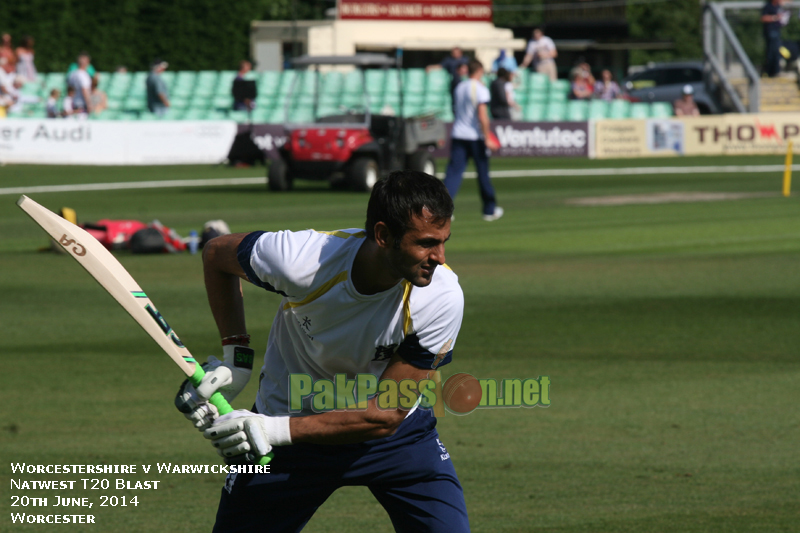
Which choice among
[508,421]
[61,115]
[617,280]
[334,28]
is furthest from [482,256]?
[334,28]

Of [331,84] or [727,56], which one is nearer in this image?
[331,84]

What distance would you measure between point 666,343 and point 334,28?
35.6 meters

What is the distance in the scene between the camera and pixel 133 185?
2364cm

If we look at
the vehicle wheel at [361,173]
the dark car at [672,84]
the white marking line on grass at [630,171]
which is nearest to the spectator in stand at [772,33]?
the dark car at [672,84]

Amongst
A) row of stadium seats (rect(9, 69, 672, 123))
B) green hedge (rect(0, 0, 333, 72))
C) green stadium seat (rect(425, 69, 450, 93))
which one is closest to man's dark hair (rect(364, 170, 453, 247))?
row of stadium seats (rect(9, 69, 672, 123))

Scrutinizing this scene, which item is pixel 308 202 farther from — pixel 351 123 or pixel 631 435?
pixel 631 435

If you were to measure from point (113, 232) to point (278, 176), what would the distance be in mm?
8409

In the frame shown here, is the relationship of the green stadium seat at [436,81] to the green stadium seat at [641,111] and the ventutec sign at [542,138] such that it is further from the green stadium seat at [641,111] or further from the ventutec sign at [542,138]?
the green stadium seat at [641,111]

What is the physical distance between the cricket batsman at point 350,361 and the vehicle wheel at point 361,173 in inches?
693

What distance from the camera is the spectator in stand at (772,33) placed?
32969mm

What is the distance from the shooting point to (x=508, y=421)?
7.09 m

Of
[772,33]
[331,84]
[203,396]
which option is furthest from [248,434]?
[772,33]

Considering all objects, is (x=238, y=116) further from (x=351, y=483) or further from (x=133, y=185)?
(x=351, y=483)

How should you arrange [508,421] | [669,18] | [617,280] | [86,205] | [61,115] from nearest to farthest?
[508,421], [617,280], [86,205], [61,115], [669,18]
